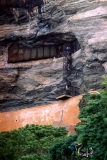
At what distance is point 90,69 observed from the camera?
11977 millimetres

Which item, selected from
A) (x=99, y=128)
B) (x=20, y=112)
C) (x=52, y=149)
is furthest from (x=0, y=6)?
(x=99, y=128)

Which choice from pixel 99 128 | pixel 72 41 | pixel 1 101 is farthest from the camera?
pixel 1 101

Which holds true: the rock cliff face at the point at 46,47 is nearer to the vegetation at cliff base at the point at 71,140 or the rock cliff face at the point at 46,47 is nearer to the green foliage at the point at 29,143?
the green foliage at the point at 29,143

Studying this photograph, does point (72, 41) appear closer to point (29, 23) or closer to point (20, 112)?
point (29, 23)

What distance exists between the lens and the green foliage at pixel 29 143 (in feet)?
22.5

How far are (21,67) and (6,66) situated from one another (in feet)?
2.28

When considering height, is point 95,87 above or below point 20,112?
above

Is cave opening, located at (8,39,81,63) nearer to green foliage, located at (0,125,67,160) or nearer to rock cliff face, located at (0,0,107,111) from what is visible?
rock cliff face, located at (0,0,107,111)

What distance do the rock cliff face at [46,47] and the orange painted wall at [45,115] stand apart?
57 cm

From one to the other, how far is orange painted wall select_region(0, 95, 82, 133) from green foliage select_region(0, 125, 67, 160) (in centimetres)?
282

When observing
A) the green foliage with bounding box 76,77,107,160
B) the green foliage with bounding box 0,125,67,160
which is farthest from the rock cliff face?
the green foliage with bounding box 76,77,107,160

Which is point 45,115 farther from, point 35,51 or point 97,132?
point 97,132

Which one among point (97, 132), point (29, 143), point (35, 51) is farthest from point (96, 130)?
point (35, 51)

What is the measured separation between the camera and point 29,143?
7125 mm
